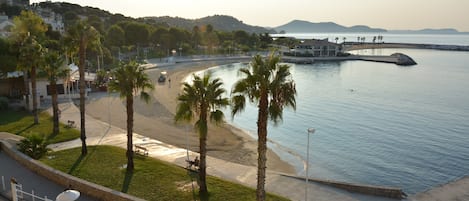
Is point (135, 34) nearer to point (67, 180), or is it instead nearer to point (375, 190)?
point (67, 180)

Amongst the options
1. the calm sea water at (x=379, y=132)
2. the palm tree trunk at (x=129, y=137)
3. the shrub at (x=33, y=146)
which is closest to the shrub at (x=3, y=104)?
the shrub at (x=33, y=146)

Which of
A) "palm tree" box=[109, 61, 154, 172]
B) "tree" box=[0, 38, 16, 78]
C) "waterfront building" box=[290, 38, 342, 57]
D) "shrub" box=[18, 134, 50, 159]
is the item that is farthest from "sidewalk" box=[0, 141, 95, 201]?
"waterfront building" box=[290, 38, 342, 57]

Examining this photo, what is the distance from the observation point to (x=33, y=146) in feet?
71.4

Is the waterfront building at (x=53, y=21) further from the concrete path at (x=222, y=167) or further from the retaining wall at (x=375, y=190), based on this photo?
the retaining wall at (x=375, y=190)

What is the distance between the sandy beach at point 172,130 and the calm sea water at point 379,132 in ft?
8.51

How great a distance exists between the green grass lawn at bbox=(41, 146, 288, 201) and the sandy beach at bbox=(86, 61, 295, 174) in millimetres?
4131

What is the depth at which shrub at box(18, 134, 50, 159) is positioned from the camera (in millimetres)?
21453

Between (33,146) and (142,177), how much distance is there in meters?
7.04

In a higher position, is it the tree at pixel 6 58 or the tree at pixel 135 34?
the tree at pixel 135 34

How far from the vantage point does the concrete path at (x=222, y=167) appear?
20125 millimetres

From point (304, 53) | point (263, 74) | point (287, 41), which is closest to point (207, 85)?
→ point (263, 74)

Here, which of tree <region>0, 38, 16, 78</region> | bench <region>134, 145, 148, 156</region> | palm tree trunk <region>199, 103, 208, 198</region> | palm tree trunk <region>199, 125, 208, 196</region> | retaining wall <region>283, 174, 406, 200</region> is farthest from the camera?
tree <region>0, 38, 16, 78</region>

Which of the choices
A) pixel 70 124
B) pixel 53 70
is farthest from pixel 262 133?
pixel 70 124

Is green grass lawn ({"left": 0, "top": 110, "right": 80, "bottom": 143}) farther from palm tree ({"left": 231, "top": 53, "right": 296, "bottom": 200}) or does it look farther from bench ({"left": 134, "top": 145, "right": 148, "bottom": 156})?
palm tree ({"left": 231, "top": 53, "right": 296, "bottom": 200})
